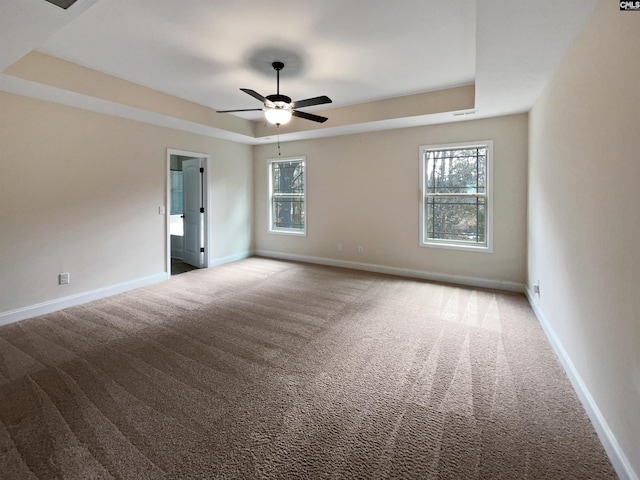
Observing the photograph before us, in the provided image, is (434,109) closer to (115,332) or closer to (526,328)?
(526,328)

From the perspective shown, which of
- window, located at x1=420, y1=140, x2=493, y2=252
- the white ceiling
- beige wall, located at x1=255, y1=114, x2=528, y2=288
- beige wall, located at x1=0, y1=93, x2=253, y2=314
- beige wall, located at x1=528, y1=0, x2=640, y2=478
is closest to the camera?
beige wall, located at x1=528, y1=0, x2=640, y2=478

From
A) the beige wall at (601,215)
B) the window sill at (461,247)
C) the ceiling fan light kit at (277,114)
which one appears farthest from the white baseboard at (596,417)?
the ceiling fan light kit at (277,114)

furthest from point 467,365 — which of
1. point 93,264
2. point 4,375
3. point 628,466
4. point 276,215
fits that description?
point 276,215

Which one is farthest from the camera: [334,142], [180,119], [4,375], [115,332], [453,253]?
[334,142]

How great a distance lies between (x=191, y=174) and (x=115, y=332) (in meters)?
3.83

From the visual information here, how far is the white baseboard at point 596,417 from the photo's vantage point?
150 centimetres

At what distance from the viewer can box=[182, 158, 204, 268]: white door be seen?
6.09 meters

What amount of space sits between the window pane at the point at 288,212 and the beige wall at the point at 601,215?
14.8ft

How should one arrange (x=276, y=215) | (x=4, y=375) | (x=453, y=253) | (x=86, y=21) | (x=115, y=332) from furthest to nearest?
(x=276, y=215) → (x=453, y=253) → (x=115, y=332) → (x=86, y=21) → (x=4, y=375)

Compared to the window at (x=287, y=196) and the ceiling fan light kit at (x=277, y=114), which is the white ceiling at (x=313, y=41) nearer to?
the ceiling fan light kit at (x=277, y=114)

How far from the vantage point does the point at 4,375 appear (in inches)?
95.0

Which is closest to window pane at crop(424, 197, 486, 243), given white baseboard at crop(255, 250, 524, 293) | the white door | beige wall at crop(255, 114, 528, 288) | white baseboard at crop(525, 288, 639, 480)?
beige wall at crop(255, 114, 528, 288)

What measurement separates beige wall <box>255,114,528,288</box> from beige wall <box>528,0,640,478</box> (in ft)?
5.40

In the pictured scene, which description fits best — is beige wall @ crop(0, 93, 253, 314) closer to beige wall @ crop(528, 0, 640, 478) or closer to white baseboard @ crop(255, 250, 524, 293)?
white baseboard @ crop(255, 250, 524, 293)
